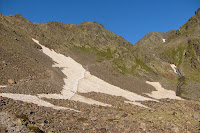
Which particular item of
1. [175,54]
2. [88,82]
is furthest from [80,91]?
[175,54]

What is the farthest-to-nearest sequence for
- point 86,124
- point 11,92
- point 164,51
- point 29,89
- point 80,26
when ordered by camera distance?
point 164,51 → point 80,26 → point 29,89 → point 11,92 → point 86,124

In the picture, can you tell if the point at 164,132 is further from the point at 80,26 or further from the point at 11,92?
the point at 80,26

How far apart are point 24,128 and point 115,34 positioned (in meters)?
130

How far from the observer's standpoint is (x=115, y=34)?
13788 centimetres

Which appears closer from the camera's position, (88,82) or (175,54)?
(88,82)

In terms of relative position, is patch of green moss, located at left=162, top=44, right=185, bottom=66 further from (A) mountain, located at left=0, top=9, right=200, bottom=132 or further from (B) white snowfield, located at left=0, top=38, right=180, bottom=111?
(B) white snowfield, located at left=0, top=38, right=180, bottom=111

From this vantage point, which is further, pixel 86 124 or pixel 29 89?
pixel 29 89

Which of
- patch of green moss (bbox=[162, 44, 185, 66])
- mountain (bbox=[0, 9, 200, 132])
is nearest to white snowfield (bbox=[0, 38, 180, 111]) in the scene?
mountain (bbox=[0, 9, 200, 132])

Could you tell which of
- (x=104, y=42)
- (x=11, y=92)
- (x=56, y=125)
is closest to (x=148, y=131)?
(x=56, y=125)

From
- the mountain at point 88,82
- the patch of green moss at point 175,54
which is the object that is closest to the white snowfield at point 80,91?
the mountain at point 88,82

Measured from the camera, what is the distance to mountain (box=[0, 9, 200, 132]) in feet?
61.1

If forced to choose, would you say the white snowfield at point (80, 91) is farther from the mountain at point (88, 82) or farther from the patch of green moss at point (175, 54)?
the patch of green moss at point (175, 54)

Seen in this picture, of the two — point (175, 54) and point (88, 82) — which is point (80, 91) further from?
point (175, 54)

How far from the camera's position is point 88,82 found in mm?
56688
